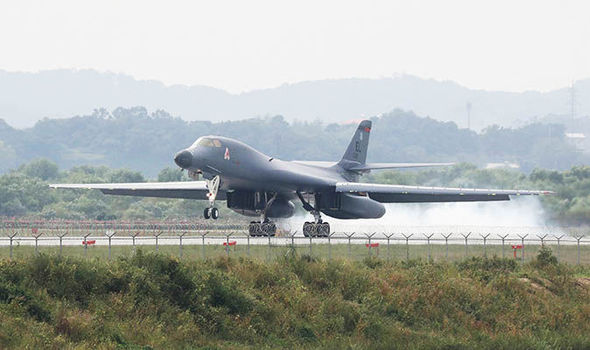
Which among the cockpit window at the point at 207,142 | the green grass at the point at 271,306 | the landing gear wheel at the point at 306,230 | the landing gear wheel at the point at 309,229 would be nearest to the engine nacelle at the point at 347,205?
the landing gear wheel at the point at 309,229

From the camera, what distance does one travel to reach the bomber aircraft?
45.8 meters

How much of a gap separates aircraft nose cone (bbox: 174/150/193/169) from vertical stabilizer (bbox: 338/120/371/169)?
15.2m

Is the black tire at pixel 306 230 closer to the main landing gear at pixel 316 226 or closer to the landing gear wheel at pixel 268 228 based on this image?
the main landing gear at pixel 316 226

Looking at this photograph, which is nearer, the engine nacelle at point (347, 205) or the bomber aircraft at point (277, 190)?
the bomber aircraft at point (277, 190)

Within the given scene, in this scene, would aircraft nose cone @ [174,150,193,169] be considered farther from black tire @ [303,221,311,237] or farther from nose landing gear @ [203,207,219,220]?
black tire @ [303,221,311,237]

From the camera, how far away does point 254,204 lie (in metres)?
50.0

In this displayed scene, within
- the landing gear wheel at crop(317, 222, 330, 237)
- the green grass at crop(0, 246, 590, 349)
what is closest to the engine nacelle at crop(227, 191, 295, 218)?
the landing gear wheel at crop(317, 222, 330, 237)

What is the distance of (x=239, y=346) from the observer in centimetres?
2330

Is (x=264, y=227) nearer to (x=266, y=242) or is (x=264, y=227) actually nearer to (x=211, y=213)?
(x=266, y=242)

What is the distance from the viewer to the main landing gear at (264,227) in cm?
4988

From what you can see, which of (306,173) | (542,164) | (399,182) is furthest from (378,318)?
(542,164)

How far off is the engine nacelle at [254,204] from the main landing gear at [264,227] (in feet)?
0.54

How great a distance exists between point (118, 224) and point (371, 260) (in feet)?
101

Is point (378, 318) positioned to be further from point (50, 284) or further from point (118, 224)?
point (118, 224)
